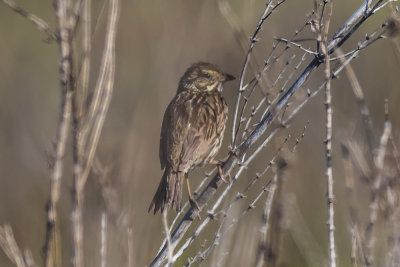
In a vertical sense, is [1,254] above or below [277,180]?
below

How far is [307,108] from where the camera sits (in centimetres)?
994

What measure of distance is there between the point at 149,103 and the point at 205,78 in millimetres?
2781

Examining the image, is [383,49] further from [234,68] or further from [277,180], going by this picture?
[277,180]

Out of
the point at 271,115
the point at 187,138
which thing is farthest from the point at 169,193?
the point at 271,115

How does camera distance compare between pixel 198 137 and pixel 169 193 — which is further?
pixel 198 137

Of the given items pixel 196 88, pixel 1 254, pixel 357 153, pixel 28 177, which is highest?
pixel 196 88

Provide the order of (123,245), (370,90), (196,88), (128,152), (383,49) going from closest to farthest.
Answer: (123,245) < (128,152) < (196,88) < (370,90) < (383,49)

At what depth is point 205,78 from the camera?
19.7 feet

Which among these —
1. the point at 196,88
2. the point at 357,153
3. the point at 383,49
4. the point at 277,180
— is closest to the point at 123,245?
the point at 277,180

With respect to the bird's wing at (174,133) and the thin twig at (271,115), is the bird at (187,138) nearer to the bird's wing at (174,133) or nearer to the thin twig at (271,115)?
the bird's wing at (174,133)

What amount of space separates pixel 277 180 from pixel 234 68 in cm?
645

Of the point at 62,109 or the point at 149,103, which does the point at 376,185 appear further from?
the point at 149,103

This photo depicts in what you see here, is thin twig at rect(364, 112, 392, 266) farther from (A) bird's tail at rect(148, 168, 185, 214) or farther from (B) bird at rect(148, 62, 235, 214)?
(B) bird at rect(148, 62, 235, 214)

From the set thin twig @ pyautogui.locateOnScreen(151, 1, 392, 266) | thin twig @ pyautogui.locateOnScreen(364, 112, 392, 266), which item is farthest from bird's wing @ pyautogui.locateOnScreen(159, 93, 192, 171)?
thin twig @ pyautogui.locateOnScreen(364, 112, 392, 266)
